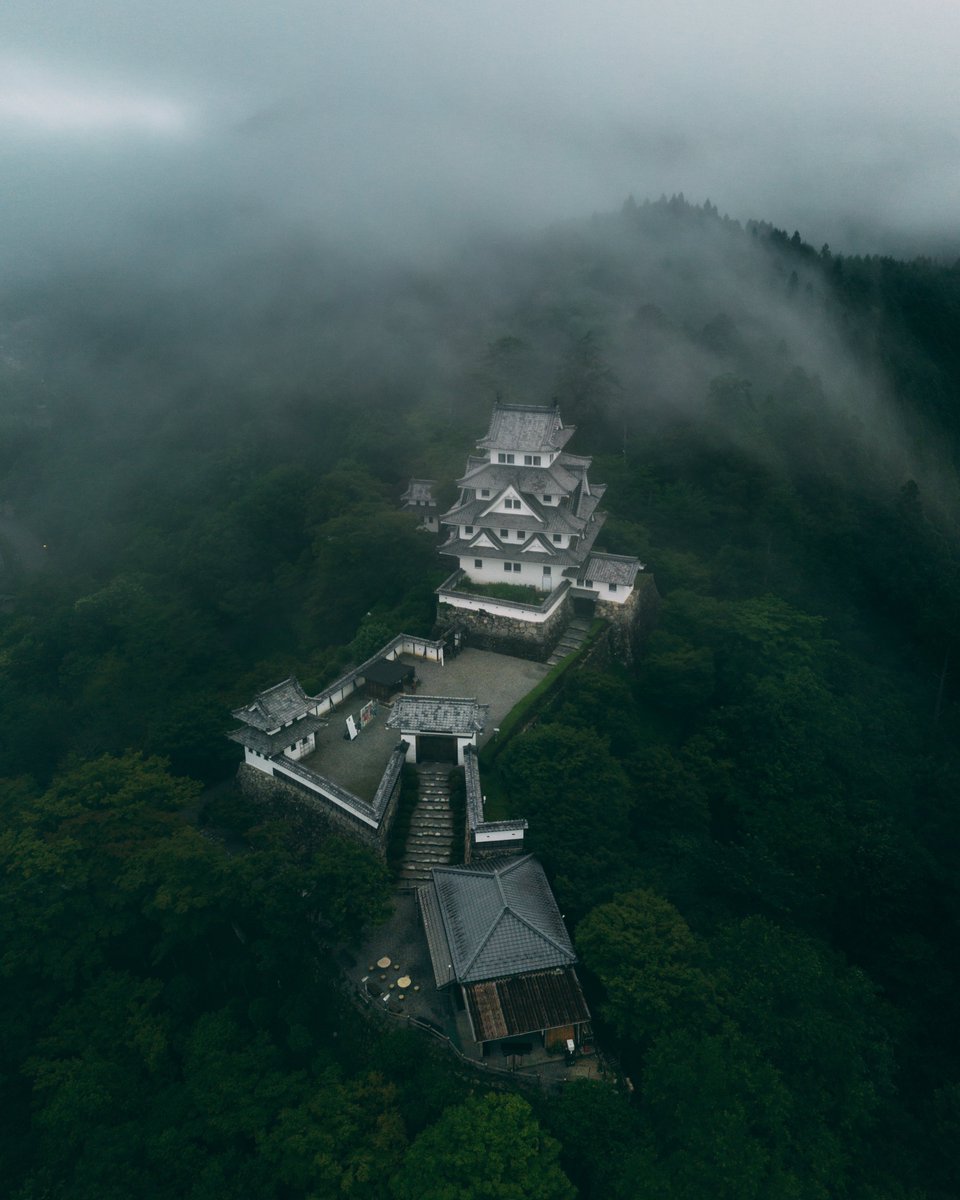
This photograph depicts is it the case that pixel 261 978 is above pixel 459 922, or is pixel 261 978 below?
below

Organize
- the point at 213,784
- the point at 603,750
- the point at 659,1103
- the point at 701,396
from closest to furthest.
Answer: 1. the point at 659,1103
2. the point at 603,750
3. the point at 213,784
4. the point at 701,396

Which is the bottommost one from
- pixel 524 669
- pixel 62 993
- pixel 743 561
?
pixel 62 993

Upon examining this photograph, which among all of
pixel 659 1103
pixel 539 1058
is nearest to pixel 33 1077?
pixel 539 1058

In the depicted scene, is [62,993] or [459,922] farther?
[62,993]

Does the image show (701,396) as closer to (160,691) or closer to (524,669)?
(524,669)

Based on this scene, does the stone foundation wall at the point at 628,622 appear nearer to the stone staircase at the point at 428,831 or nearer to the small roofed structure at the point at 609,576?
the small roofed structure at the point at 609,576
